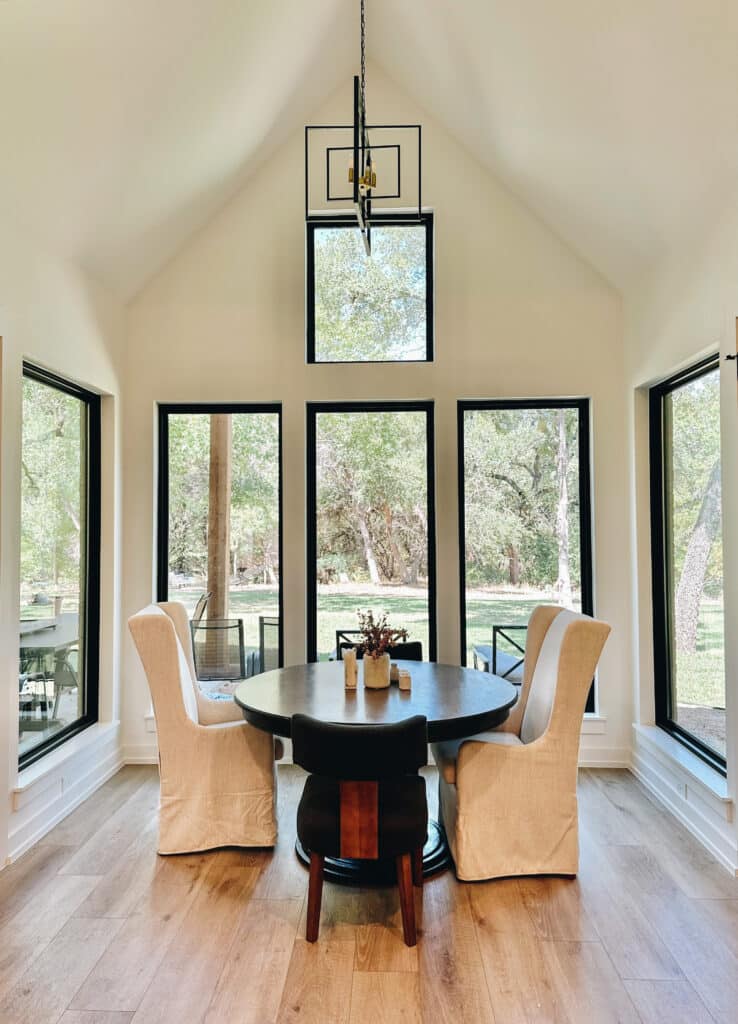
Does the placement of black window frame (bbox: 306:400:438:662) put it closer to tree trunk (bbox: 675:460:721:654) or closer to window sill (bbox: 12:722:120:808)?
window sill (bbox: 12:722:120:808)

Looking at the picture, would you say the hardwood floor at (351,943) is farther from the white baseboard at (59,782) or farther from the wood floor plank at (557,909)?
the white baseboard at (59,782)

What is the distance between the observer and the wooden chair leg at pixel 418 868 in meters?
2.54

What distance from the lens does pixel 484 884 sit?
2.61m

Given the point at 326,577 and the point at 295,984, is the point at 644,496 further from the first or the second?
the point at 295,984

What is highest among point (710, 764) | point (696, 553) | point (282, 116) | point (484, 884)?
point (282, 116)

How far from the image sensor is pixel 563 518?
13.7ft

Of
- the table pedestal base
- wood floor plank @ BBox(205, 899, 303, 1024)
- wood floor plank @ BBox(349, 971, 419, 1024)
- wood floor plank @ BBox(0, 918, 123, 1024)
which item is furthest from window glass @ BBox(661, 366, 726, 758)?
wood floor plank @ BBox(0, 918, 123, 1024)

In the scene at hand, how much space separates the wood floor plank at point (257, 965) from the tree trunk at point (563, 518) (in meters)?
2.51

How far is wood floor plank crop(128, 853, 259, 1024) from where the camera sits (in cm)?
191

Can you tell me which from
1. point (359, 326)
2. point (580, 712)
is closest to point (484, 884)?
point (580, 712)

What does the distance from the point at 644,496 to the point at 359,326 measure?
211 cm

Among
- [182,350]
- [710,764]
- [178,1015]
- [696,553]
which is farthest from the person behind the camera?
[182,350]

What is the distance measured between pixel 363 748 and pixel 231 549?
7.75 feet

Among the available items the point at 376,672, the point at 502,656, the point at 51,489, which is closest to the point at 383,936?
the point at 376,672
